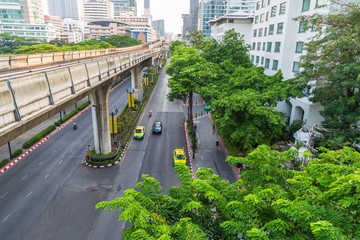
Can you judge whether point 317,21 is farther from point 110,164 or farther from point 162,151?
point 110,164

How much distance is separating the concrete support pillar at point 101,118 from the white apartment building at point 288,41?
22.8 meters

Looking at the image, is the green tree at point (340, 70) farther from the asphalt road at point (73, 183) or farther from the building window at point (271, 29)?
the building window at point (271, 29)

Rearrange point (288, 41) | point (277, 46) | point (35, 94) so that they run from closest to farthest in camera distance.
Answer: point (35, 94) < point (288, 41) < point (277, 46)

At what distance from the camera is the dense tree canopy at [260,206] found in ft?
19.9

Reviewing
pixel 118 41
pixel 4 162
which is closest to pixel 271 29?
pixel 4 162

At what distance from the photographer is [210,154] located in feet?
96.5

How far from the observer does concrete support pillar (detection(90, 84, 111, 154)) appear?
25344mm

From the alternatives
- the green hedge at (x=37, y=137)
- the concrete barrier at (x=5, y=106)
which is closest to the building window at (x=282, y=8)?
the concrete barrier at (x=5, y=106)

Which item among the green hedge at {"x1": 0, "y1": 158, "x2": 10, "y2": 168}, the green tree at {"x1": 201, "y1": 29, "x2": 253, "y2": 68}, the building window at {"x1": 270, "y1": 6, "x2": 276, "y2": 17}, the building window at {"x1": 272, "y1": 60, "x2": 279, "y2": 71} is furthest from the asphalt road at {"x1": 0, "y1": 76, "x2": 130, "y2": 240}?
the building window at {"x1": 270, "y1": 6, "x2": 276, "y2": 17}

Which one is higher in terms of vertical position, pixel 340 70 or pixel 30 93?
pixel 340 70

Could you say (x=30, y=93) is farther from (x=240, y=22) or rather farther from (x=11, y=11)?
(x=11, y=11)

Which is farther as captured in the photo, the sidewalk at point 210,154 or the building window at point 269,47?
the building window at point 269,47

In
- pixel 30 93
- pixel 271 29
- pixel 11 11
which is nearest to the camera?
pixel 30 93

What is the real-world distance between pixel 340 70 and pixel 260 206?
16.2 meters
